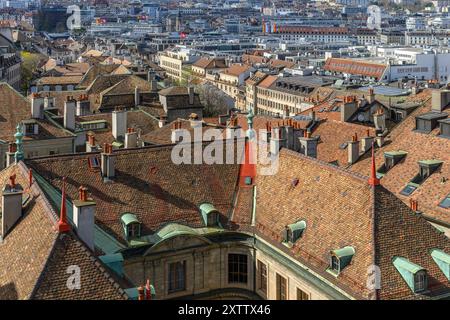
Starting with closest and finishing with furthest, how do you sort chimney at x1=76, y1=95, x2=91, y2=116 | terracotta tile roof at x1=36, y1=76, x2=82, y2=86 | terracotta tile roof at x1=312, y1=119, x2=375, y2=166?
terracotta tile roof at x1=312, y1=119, x2=375, y2=166, chimney at x1=76, y1=95, x2=91, y2=116, terracotta tile roof at x1=36, y1=76, x2=82, y2=86

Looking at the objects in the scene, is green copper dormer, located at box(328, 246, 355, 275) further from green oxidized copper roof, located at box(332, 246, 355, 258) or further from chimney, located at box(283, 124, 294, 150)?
chimney, located at box(283, 124, 294, 150)

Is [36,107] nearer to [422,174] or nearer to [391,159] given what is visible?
[391,159]

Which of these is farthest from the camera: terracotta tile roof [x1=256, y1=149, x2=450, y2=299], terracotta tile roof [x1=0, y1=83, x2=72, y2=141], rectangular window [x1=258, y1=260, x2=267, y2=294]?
terracotta tile roof [x1=0, y1=83, x2=72, y2=141]

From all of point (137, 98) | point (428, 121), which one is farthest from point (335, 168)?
point (137, 98)

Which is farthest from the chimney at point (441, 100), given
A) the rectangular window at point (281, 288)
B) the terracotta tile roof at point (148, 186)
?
the rectangular window at point (281, 288)

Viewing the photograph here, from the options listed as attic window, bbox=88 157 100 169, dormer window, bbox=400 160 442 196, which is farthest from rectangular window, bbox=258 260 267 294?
dormer window, bbox=400 160 442 196
